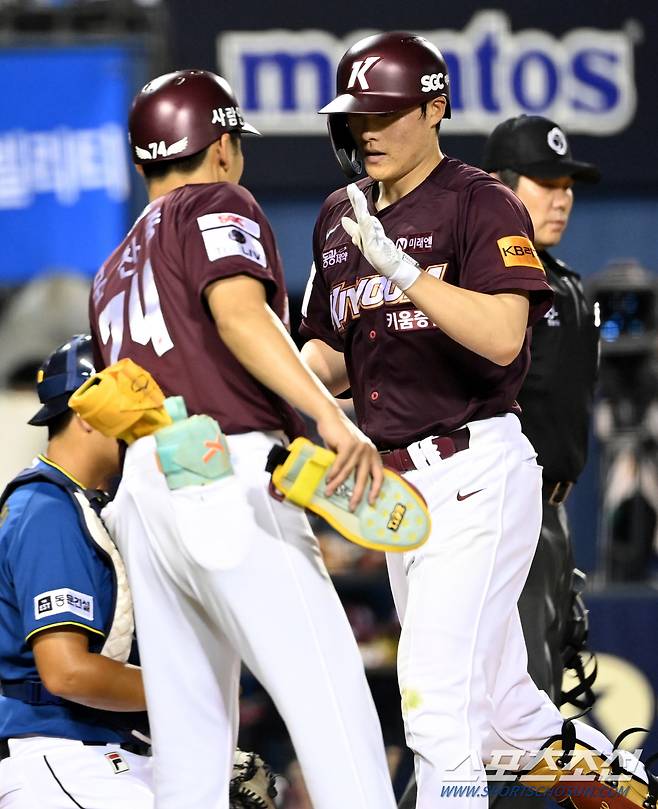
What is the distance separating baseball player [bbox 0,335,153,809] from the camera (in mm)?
3248

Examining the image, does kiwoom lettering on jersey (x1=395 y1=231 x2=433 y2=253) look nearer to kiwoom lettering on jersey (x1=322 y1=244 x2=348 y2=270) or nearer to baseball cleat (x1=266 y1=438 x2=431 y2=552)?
kiwoom lettering on jersey (x1=322 y1=244 x2=348 y2=270)

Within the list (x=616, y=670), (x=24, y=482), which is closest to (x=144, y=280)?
(x=24, y=482)

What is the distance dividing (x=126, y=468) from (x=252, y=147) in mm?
4977

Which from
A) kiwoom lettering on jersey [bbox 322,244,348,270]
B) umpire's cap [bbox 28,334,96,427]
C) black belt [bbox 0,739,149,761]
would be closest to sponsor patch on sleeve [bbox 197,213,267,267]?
kiwoom lettering on jersey [bbox 322,244,348,270]

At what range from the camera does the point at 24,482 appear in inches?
136

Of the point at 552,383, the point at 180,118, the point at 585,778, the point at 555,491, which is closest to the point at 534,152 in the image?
the point at 552,383

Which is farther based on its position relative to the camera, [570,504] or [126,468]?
[570,504]

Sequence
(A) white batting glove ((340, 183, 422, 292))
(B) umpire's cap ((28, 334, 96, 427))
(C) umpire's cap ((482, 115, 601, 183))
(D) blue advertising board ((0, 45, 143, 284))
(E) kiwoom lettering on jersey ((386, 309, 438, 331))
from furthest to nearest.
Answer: (D) blue advertising board ((0, 45, 143, 284))
(C) umpire's cap ((482, 115, 601, 183))
(B) umpire's cap ((28, 334, 96, 427))
(E) kiwoom lettering on jersey ((386, 309, 438, 331))
(A) white batting glove ((340, 183, 422, 292))

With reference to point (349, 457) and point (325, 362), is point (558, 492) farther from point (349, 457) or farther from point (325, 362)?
point (349, 457)

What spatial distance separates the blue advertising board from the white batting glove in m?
4.42

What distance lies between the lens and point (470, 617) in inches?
126

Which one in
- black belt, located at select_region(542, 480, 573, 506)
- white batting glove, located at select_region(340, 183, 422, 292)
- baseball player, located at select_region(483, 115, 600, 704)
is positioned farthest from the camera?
black belt, located at select_region(542, 480, 573, 506)

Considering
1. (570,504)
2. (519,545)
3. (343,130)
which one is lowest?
(570,504)

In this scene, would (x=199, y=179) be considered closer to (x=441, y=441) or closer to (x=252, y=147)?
(x=441, y=441)
